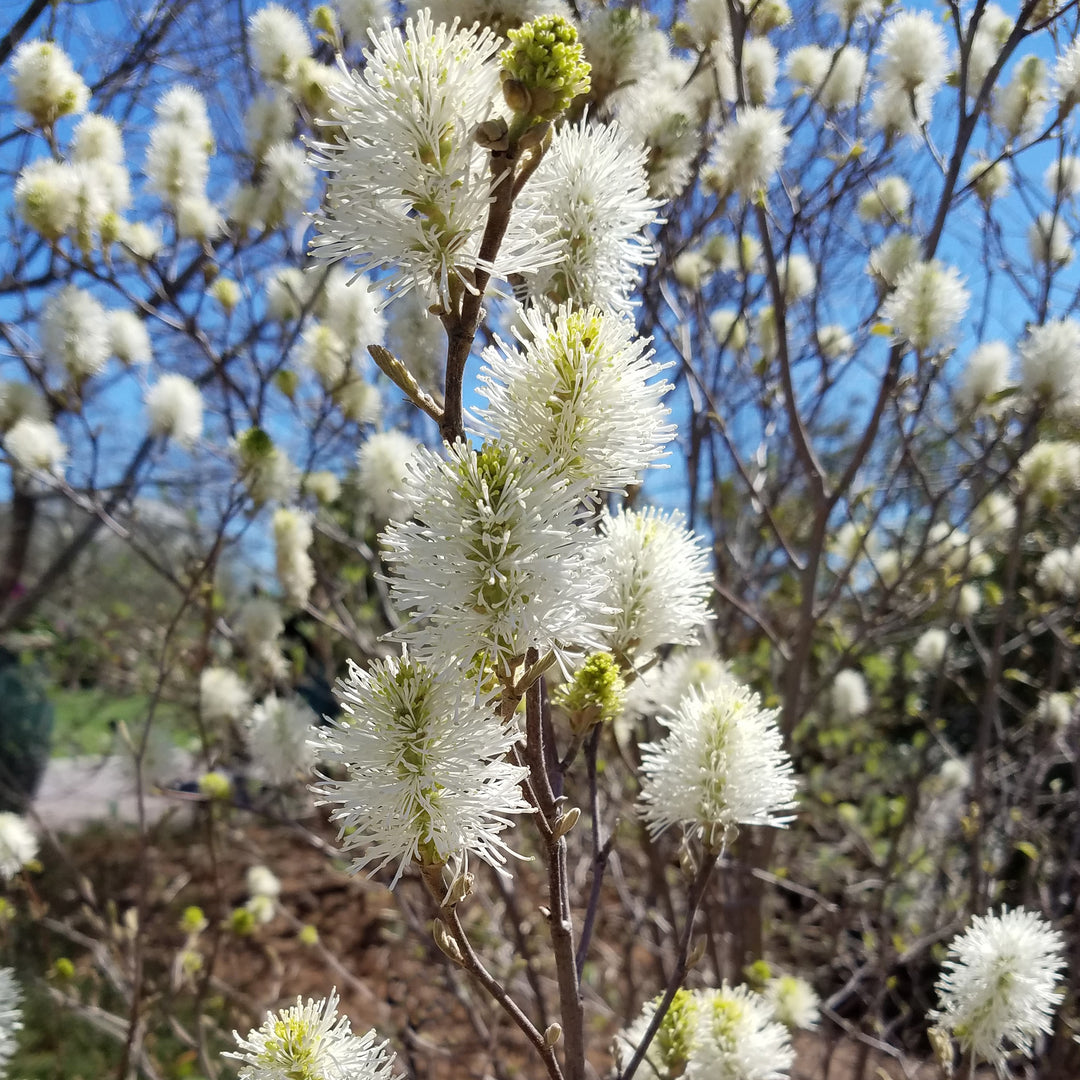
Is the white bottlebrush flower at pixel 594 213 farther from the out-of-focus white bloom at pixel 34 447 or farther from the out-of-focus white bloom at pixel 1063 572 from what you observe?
the out-of-focus white bloom at pixel 1063 572

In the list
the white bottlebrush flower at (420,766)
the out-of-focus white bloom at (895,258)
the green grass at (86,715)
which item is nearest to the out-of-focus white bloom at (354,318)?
the out-of-focus white bloom at (895,258)

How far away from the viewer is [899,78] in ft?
6.86

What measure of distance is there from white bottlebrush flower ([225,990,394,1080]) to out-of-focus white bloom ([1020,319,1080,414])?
6.14ft

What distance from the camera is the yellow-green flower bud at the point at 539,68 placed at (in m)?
0.68

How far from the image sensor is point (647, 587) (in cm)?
100

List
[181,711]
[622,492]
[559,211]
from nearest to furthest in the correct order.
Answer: [622,492] < [559,211] < [181,711]

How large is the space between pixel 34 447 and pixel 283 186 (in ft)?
3.46

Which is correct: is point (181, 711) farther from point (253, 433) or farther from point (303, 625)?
point (253, 433)

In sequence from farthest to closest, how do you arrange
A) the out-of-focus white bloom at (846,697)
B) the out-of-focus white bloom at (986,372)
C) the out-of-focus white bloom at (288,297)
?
1. the out-of-focus white bloom at (846,697)
2. the out-of-focus white bloom at (288,297)
3. the out-of-focus white bloom at (986,372)

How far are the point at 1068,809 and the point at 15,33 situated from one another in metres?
4.63

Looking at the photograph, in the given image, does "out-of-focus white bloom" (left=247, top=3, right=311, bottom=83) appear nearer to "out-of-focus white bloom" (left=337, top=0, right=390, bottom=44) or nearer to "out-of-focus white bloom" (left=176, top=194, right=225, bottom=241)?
"out-of-focus white bloom" (left=337, top=0, right=390, bottom=44)

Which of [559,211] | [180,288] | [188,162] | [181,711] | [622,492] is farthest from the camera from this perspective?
[181,711]

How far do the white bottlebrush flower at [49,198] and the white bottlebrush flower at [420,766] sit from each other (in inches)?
78.0

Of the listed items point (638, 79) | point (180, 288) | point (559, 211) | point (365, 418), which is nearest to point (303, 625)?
point (365, 418)
